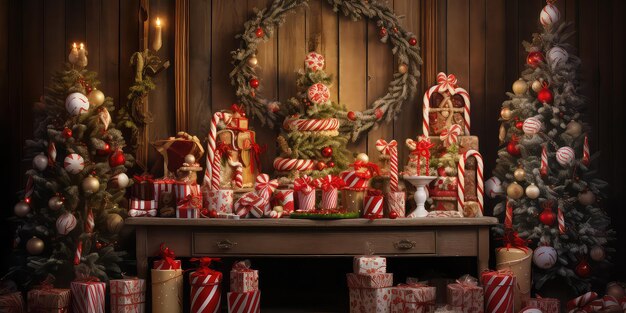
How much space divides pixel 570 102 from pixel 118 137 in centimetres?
293

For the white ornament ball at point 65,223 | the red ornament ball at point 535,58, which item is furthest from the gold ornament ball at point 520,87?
the white ornament ball at point 65,223

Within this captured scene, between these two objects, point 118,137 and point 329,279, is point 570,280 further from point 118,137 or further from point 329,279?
point 118,137

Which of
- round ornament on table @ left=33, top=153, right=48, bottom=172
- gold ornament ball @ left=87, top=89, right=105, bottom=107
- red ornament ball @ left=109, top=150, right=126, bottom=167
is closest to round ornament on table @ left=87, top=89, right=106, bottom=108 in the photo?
gold ornament ball @ left=87, top=89, right=105, bottom=107

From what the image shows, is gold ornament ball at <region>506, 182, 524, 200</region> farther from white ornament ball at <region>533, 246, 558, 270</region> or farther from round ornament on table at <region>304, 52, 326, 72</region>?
round ornament on table at <region>304, 52, 326, 72</region>

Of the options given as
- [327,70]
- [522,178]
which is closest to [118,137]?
[327,70]

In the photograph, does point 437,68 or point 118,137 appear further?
point 437,68

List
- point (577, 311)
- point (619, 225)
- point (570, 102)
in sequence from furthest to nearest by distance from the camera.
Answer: point (619, 225) → point (570, 102) → point (577, 311)

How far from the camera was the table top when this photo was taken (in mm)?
5492

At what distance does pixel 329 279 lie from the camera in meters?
6.41

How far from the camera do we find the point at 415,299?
5.35 m

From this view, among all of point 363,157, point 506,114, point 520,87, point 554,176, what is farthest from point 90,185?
point 554,176

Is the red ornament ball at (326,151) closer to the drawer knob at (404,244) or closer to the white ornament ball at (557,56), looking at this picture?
the drawer knob at (404,244)

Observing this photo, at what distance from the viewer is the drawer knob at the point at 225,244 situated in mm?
5547

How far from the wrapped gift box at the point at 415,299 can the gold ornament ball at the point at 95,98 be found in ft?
7.41
